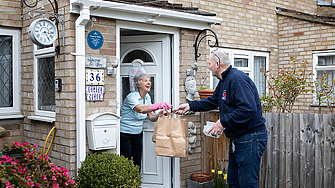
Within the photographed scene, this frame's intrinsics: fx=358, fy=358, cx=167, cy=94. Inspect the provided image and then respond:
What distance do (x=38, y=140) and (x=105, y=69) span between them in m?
1.62

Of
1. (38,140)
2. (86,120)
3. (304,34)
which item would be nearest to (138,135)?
(86,120)

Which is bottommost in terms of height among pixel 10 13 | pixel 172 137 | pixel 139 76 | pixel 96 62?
pixel 172 137

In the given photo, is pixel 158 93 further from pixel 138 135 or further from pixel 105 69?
pixel 105 69

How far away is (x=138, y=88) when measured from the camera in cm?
546

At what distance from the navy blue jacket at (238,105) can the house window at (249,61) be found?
4.66 m

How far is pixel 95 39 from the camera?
187 inches

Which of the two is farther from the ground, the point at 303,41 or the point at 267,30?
the point at 267,30

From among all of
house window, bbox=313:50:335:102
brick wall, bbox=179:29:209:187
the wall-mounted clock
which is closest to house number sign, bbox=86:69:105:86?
the wall-mounted clock

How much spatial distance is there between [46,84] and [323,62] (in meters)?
7.64

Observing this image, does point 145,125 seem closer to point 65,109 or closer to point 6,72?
point 65,109

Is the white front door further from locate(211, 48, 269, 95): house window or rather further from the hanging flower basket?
locate(211, 48, 269, 95): house window

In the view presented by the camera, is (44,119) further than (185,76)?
No

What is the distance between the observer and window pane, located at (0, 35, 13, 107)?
5.73 meters

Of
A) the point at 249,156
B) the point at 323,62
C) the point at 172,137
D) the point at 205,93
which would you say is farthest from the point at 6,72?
the point at 323,62
